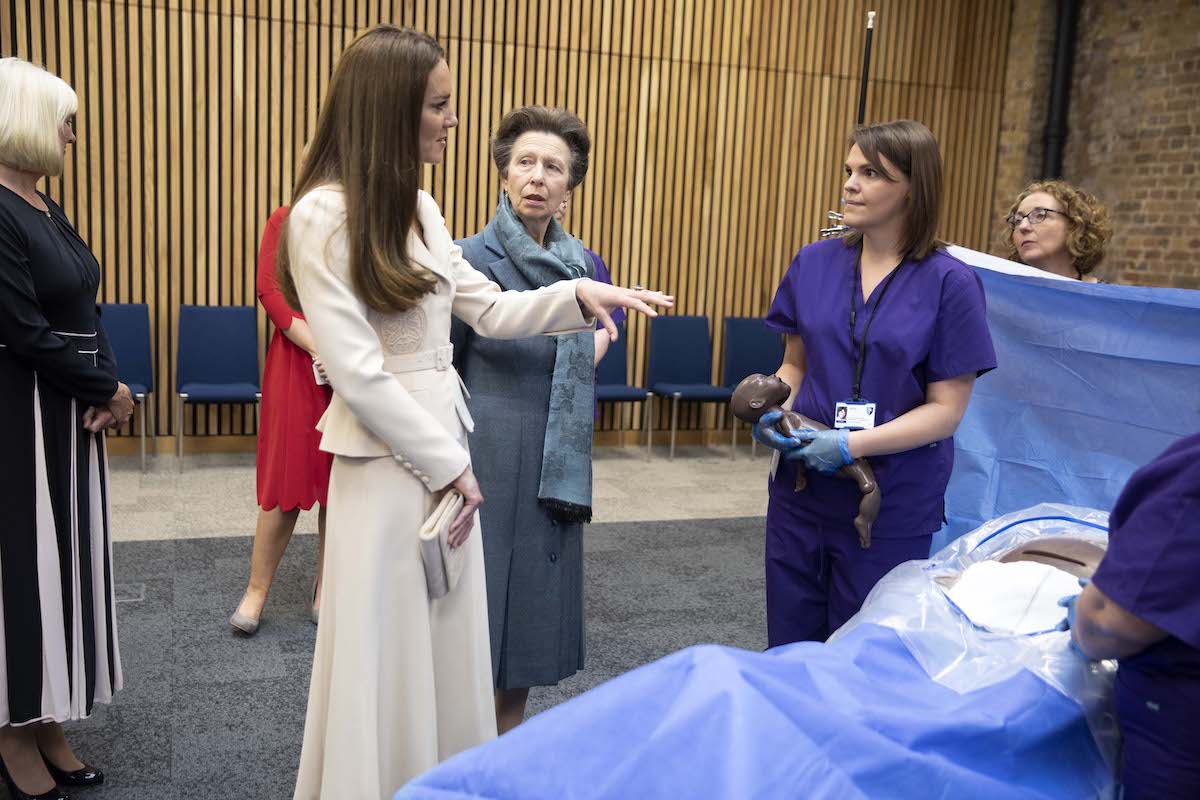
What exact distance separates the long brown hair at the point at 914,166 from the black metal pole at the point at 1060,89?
6799 millimetres

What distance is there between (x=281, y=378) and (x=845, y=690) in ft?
9.19

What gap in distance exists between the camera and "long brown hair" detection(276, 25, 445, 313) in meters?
1.86

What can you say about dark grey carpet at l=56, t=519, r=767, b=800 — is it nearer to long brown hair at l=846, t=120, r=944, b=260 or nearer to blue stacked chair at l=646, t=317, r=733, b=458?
blue stacked chair at l=646, t=317, r=733, b=458

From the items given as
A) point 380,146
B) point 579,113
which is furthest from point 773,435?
point 579,113

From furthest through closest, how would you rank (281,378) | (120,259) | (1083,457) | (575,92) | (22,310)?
(575,92) → (120,259) → (281,378) → (1083,457) → (22,310)

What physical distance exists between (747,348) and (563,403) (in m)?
5.26

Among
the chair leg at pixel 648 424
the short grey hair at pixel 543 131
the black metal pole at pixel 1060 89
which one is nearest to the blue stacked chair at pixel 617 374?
the chair leg at pixel 648 424

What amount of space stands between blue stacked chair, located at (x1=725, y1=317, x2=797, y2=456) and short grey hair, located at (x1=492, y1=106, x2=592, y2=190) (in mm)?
4930

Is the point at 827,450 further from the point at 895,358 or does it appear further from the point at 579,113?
the point at 579,113

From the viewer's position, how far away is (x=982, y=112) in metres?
8.56

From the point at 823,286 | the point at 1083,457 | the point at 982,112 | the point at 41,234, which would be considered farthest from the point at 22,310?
the point at 982,112

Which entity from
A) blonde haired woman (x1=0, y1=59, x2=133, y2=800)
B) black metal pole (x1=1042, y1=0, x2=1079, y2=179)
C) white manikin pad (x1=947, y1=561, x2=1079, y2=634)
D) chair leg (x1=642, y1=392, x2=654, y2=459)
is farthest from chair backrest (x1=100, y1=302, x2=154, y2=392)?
black metal pole (x1=1042, y1=0, x2=1079, y2=179)

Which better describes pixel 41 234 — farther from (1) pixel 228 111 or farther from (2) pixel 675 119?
(2) pixel 675 119

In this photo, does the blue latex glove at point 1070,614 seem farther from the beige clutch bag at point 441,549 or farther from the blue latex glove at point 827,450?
the beige clutch bag at point 441,549
